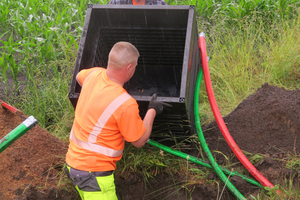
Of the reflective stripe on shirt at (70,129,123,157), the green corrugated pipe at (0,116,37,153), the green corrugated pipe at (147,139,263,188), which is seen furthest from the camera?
the green corrugated pipe at (147,139,263,188)

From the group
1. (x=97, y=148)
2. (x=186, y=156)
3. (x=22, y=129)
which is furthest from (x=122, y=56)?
(x=186, y=156)

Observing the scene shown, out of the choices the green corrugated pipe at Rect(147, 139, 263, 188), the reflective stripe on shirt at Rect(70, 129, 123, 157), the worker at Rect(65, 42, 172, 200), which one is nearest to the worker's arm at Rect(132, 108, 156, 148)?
the worker at Rect(65, 42, 172, 200)

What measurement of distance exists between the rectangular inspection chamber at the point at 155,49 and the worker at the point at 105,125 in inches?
13.5

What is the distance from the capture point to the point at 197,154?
2861 mm

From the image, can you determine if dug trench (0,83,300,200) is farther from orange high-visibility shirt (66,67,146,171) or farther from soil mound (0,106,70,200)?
orange high-visibility shirt (66,67,146,171)

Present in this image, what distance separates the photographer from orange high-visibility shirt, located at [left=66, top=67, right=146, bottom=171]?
6.40 feet

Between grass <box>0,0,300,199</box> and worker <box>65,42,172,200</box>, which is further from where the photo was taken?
grass <box>0,0,300,199</box>

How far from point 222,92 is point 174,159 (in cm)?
149

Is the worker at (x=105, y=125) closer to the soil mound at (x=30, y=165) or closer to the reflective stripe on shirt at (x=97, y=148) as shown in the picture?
the reflective stripe on shirt at (x=97, y=148)

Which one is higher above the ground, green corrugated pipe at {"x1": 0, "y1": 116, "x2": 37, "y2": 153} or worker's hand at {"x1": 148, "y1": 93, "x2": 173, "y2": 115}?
green corrugated pipe at {"x1": 0, "y1": 116, "x2": 37, "y2": 153}

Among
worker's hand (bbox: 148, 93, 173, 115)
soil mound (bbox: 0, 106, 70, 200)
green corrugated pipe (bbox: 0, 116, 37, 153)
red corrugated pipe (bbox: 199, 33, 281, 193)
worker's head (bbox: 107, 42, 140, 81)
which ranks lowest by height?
soil mound (bbox: 0, 106, 70, 200)

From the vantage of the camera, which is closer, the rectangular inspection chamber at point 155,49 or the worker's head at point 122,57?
the worker's head at point 122,57

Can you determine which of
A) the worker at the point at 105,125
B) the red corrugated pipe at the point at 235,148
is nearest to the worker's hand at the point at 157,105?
the worker at the point at 105,125

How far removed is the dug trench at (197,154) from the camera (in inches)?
98.2
